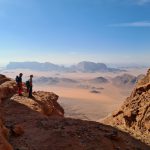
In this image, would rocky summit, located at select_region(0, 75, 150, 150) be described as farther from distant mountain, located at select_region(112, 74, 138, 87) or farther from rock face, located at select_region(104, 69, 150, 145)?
distant mountain, located at select_region(112, 74, 138, 87)

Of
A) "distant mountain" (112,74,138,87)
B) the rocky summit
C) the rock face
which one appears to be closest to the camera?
the rocky summit

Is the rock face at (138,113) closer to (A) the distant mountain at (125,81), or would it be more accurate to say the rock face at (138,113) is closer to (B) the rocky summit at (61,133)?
(B) the rocky summit at (61,133)

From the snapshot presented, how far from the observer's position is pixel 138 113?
55.6 ft

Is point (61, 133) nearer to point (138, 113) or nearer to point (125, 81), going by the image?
A: point (138, 113)

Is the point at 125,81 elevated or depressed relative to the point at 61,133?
depressed

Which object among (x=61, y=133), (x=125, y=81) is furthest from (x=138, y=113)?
(x=125, y=81)

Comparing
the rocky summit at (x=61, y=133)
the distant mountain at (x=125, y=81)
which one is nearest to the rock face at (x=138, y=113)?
the rocky summit at (x=61, y=133)

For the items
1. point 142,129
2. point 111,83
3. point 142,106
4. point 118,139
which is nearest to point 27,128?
point 118,139

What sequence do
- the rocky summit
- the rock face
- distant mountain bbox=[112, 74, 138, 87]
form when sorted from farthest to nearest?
distant mountain bbox=[112, 74, 138, 87], the rock face, the rocky summit

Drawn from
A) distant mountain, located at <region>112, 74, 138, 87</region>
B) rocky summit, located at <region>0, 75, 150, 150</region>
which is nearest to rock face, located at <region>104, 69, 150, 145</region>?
rocky summit, located at <region>0, 75, 150, 150</region>

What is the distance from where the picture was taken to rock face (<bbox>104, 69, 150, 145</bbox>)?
15500 millimetres

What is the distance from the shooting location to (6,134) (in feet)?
33.1

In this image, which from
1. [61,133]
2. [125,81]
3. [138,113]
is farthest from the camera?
[125,81]

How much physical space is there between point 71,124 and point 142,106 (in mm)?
6069
